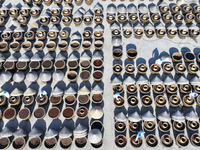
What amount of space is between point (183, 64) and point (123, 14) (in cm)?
768

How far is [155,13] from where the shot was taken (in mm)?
14883

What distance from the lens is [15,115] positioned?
419 inches

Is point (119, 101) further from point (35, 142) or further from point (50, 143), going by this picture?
point (35, 142)

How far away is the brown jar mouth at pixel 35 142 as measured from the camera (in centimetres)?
980

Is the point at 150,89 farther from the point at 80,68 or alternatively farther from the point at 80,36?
the point at 80,36

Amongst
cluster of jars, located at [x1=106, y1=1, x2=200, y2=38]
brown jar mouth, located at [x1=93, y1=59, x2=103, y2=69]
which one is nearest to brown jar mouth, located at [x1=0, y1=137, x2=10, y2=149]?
brown jar mouth, located at [x1=93, y1=59, x2=103, y2=69]

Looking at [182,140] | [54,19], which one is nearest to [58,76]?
[54,19]

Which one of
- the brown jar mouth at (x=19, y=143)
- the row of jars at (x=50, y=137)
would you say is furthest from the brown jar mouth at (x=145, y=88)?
the brown jar mouth at (x=19, y=143)

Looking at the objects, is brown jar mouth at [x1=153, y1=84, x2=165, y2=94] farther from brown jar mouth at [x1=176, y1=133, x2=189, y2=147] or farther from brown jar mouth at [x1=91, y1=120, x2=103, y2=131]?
brown jar mouth at [x1=91, y1=120, x2=103, y2=131]

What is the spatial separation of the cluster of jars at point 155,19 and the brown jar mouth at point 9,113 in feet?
36.0

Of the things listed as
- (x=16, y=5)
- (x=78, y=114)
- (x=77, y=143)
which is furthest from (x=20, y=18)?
(x=77, y=143)

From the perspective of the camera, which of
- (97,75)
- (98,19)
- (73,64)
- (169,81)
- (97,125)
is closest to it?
(97,125)

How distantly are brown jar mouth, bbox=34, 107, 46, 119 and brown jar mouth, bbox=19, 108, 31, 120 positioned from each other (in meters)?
0.49

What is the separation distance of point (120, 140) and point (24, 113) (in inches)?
285
